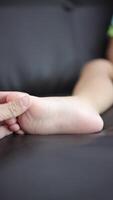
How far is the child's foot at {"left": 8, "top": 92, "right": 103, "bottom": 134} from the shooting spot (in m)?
0.78

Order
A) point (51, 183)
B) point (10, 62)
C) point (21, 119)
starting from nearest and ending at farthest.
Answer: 1. point (51, 183)
2. point (21, 119)
3. point (10, 62)

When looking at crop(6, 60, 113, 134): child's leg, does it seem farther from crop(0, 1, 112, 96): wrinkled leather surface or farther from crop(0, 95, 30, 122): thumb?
crop(0, 1, 112, 96): wrinkled leather surface

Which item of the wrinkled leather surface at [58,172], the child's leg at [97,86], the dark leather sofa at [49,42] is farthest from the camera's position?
the dark leather sofa at [49,42]

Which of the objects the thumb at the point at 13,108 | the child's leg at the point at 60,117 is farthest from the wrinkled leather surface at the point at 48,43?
the thumb at the point at 13,108

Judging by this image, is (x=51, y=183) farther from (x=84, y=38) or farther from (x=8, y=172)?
(x=84, y=38)

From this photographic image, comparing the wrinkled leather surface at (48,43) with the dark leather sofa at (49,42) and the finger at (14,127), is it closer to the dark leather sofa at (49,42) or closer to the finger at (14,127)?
the dark leather sofa at (49,42)

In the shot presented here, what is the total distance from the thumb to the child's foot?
0.03m

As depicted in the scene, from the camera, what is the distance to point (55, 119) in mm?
788

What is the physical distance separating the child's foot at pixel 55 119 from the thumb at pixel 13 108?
0.09 ft

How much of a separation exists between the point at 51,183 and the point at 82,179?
0.15 ft

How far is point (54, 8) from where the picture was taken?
4.04ft

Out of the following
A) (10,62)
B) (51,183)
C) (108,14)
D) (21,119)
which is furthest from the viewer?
(108,14)

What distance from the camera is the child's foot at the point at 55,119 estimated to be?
0.78 metres

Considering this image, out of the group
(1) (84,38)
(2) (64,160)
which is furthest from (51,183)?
(1) (84,38)
